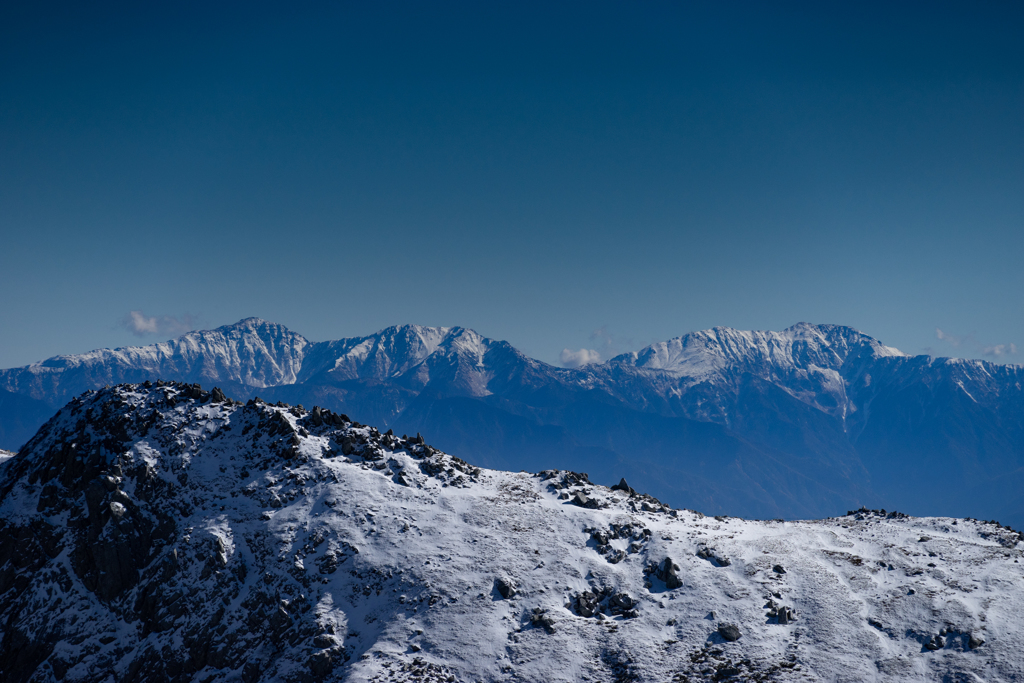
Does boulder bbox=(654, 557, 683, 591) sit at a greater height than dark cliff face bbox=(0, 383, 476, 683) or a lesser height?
greater

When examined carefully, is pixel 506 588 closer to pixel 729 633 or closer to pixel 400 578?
pixel 400 578

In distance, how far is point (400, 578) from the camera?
225 feet

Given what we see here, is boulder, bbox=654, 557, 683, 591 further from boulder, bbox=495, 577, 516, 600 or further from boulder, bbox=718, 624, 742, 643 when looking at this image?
boulder, bbox=495, 577, 516, 600

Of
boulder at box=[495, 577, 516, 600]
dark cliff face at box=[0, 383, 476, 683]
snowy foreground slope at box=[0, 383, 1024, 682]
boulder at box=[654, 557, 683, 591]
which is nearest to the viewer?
snowy foreground slope at box=[0, 383, 1024, 682]

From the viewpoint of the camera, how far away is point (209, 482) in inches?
2997

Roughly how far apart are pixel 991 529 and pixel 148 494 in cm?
11295

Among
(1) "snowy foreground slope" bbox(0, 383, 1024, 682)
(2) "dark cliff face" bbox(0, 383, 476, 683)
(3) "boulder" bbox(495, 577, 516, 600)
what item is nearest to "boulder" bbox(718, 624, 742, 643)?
(1) "snowy foreground slope" bbox(0, 383, 1024, 682)

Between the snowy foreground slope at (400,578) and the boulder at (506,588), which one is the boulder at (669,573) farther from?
the boulder at (506,588)

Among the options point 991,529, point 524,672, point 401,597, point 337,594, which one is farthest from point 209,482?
point 991,529

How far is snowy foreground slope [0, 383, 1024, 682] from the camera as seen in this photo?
61.6 m

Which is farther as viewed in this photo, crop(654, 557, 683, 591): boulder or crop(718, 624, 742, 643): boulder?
crop(654, 557, 683, 591): boulder

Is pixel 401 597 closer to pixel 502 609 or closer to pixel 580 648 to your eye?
pixel 502 609

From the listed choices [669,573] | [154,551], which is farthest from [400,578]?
[669,573]

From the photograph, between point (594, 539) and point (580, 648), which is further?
point (594, 539)
